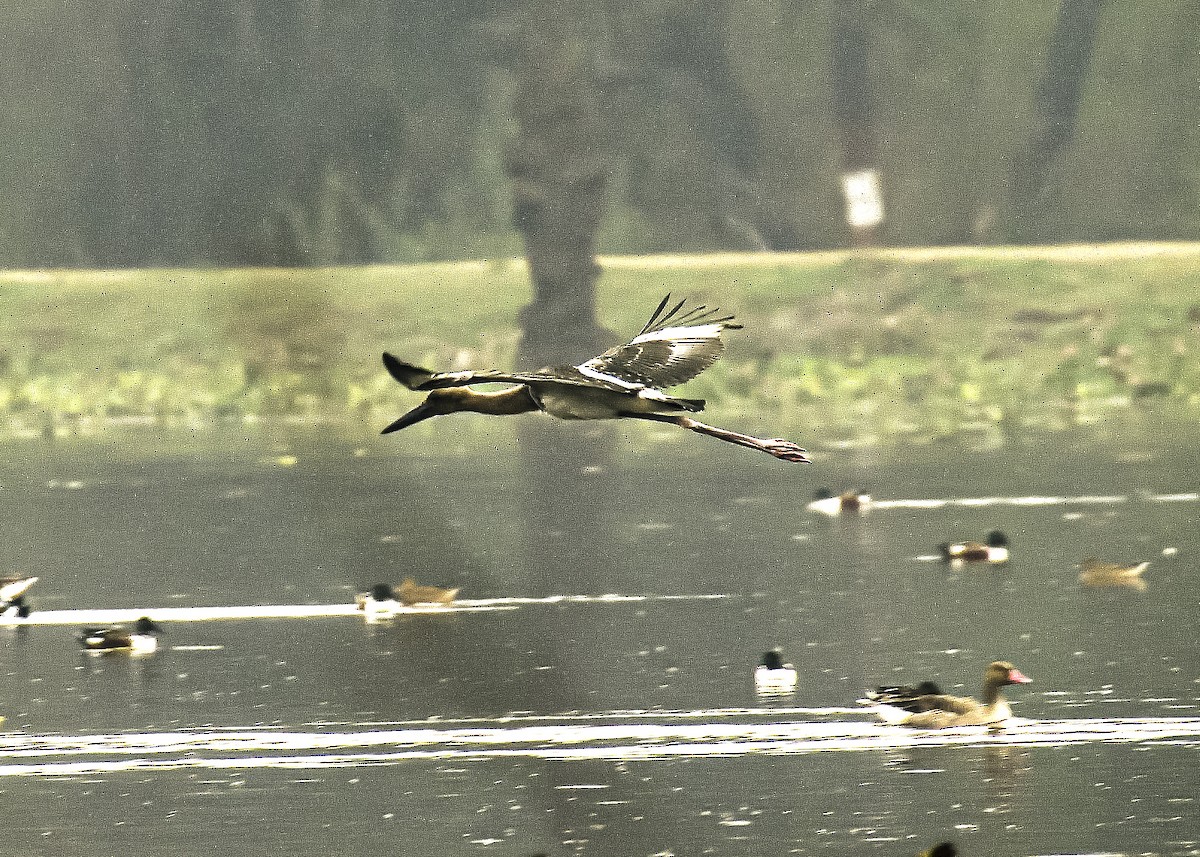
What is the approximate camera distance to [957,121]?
193 ft

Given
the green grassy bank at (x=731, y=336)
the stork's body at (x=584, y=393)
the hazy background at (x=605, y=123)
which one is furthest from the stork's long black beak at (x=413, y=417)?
the hazy background at (x=605, y=123)

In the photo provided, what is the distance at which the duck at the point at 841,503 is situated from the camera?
99.6ft

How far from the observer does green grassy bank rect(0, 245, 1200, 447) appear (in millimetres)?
47312

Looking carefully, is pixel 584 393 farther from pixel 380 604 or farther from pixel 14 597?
pixel 14 597

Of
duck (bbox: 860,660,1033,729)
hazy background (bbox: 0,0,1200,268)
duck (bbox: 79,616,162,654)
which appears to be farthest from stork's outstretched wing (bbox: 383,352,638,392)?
hazy background (bbox: 0,0,1200,268)

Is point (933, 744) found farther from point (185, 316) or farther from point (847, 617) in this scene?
point (185, 316)

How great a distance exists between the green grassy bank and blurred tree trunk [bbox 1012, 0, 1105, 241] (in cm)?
401

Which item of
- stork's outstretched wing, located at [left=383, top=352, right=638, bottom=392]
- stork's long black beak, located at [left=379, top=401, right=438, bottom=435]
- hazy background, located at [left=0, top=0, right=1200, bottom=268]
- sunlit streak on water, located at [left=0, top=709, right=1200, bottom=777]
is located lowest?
sunlit streak on water, located at [left=0, top=709, right=1200, bottom=777]

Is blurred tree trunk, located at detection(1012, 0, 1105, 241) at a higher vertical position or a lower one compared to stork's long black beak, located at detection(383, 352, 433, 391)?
higher

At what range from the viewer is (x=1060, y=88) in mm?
58812

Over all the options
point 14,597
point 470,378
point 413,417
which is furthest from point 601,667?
point 470,378

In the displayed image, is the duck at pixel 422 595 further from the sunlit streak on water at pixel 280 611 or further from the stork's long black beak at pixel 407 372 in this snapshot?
the stork's long black beak at pixel 407 372

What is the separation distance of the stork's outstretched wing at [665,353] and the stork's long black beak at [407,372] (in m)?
1.23

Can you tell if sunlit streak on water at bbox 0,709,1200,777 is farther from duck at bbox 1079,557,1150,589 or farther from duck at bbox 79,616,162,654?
duck at bbox 1079,557,1150,589
